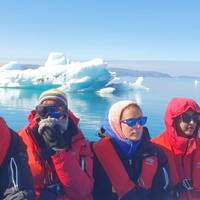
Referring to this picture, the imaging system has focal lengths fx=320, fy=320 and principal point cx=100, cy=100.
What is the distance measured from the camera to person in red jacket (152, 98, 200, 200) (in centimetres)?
271

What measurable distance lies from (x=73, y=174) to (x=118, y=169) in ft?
1.42

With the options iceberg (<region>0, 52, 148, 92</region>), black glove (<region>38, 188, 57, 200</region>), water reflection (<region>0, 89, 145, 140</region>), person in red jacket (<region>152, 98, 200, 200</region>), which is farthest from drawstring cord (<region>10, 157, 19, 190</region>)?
iceberg (<region>0, 52, 148, 92</region>)

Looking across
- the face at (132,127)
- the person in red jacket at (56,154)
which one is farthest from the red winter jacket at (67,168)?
the face at (132,127)

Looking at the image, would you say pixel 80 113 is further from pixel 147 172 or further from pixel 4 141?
pixel 4 141

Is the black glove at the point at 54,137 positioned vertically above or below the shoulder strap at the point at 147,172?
above

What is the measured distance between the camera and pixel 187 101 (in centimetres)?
275

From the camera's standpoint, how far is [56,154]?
2135 millimetres

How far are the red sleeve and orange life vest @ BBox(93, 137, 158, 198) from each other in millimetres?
200

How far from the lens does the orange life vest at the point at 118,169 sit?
8.02ft

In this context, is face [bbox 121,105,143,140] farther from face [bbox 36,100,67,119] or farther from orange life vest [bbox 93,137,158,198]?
face [bbox 36,100,67,119]

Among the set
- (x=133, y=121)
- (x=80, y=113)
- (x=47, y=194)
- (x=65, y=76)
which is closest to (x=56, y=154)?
(x=47, y=194)

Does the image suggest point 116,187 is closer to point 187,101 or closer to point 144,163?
point 144,163

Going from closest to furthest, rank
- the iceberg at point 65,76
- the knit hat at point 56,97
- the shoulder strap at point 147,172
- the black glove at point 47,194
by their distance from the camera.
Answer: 1. the black glove at point 47,194
2. the knit hat at point 56,97
3. the shoulder strap at point 147,172
4. the iceberg at point 65,76

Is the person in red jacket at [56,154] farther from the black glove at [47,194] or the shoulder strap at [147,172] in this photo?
the shoulder strap at [147,172]
